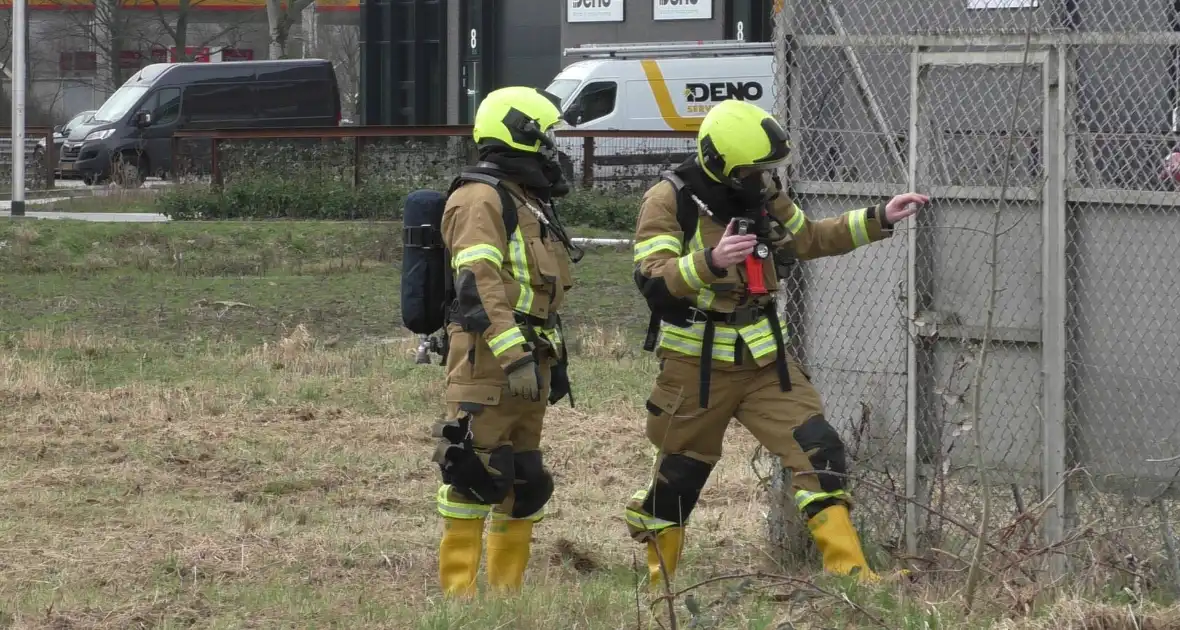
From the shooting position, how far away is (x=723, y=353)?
17.5ft

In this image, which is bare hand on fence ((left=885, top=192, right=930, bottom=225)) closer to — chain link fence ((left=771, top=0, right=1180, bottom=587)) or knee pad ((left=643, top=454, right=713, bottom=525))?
chain link fence ((left=771, top=0, right=1180, bottom=587))

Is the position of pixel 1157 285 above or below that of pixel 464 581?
above

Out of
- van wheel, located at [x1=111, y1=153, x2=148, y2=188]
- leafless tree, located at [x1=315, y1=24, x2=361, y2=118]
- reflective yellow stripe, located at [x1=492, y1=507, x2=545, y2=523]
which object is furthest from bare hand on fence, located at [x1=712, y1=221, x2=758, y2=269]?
leafless tree, located at [x1=315, y1=24, x2=361, y2=118]

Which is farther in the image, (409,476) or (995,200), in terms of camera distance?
(409,476)

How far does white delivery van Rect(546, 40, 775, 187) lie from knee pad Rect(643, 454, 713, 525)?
20.4m

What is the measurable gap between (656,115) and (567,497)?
19.1 meters

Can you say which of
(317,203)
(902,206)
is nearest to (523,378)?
(902,206)

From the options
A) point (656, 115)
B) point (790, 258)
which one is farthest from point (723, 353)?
point (656, 115)

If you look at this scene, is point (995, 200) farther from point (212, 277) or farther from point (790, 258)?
point (212, 277)

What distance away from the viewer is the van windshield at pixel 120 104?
94.1 ft

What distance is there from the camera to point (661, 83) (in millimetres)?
26000

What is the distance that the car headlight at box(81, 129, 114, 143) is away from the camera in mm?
28420

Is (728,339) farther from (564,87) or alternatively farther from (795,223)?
(564,87)

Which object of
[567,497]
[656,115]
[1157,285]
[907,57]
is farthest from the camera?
[656,115]
